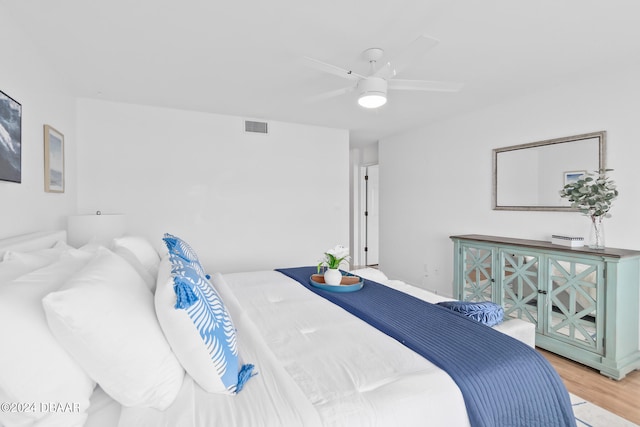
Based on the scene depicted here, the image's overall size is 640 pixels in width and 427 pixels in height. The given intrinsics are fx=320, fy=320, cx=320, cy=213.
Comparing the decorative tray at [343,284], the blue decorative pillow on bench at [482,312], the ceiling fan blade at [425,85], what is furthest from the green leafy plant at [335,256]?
the ceiling fan blade at [425,85]

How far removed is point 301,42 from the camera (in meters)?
2.16

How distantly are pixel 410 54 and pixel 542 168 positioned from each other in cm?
210

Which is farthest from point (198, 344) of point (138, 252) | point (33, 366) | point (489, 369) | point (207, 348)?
point (138, 252)

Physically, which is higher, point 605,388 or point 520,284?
point 520,284

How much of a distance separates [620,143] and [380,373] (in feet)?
9.43

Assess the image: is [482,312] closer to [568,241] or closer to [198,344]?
[198,344]

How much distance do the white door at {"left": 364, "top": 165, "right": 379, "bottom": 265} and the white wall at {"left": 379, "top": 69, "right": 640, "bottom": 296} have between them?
1.25m

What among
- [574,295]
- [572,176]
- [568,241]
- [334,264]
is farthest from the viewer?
[572,176]

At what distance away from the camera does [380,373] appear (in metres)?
1.18

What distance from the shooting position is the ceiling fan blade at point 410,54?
5.58 ft

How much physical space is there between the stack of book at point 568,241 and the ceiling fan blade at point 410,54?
2.07m

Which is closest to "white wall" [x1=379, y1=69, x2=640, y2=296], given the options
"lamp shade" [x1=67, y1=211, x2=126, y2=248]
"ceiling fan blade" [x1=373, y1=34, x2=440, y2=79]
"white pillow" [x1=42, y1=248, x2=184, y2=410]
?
"ceiling fan blade" [x1=373, y1=34, x2=440, y2=79]

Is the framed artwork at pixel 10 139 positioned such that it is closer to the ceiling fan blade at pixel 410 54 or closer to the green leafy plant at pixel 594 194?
the ceiling fan blade at pixel 410 54

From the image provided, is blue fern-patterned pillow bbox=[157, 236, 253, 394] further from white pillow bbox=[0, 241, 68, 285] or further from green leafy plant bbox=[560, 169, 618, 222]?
green leafy plant bbox=[560, 169, 618, 222]
